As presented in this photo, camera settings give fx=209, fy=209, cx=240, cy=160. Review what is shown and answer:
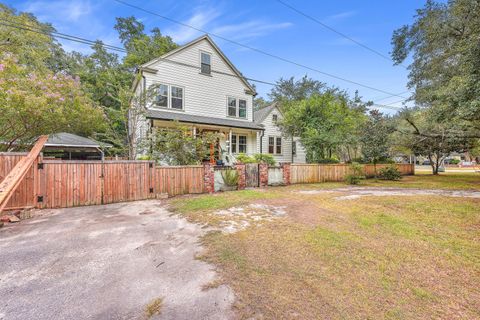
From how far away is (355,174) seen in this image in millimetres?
13078

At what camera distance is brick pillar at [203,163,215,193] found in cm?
883

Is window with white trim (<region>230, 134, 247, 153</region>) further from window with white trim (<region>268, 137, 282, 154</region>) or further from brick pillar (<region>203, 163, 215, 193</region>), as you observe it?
brick pillar (<region>203, 163, 215, 193</region>)

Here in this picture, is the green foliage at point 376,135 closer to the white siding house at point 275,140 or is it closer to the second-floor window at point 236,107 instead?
the white siding house at point 275,140

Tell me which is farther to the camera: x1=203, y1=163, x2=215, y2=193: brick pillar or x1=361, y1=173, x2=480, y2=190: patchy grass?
x1=361, y1=173, x2=480, y2=190: patchy grass

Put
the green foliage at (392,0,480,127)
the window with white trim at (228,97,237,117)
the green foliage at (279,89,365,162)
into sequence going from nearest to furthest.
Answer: the green foliage at (392,0,480,127), the green foliage at (279,89,365,162), the window with white trim at (228,97,237,117)

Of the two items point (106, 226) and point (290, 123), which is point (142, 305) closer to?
point (106, 226)

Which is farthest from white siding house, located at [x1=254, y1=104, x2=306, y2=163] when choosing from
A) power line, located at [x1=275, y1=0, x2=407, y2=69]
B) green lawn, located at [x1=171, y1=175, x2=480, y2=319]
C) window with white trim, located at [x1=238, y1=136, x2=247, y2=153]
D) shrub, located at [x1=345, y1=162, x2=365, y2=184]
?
green lawn, located at [x1=171, y1=175, x2=480, y2=319]

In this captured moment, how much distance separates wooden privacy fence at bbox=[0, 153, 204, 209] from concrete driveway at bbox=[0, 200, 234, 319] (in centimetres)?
155

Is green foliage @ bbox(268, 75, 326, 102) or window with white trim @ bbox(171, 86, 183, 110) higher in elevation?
green foliage @ bbox(268, 75, 326, 102)

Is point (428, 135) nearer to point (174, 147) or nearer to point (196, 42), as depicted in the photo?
point (174, 147)

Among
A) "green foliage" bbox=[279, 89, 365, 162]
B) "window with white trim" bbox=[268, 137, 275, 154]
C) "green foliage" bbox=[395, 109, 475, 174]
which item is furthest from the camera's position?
"window with white trim" bbox=[268, 137, 275, 154]

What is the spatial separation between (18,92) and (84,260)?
19.8 ft

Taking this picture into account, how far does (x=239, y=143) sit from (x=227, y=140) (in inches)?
53.4

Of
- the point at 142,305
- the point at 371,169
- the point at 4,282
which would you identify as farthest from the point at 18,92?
the point at 371,169
